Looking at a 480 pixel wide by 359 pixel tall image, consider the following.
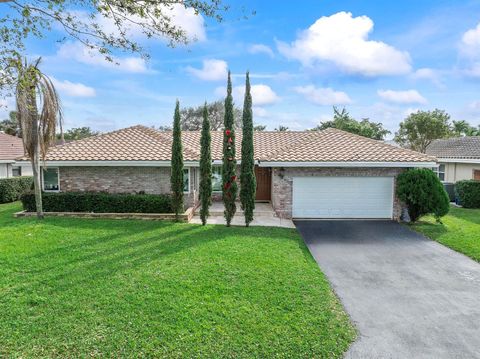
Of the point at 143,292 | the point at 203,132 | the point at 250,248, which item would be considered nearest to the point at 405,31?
the point at 203,132

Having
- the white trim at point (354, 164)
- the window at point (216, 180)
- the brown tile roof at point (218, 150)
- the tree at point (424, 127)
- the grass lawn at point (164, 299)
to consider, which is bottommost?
the grass lawn at point (164, 299)

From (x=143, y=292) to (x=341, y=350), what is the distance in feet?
13.1

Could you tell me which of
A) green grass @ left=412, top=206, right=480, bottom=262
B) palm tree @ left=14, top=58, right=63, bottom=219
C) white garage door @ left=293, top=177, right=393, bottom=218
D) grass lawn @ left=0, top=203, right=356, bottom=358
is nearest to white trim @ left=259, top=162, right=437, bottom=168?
white garage door @ left=293, top=177, right=393, bottom=218

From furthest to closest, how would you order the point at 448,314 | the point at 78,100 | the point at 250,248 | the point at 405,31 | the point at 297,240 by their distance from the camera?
1. the point at 78,100
2. the point at 405,31
3. the point at 297,240
4. the point at 250,248
5. the point at 448,314

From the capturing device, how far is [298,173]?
14.2 metres

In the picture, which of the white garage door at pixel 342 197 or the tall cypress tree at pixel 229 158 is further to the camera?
the white garage door at pixel 342 197

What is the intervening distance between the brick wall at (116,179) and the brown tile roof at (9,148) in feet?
34.5

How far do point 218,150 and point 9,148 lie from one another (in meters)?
17.8

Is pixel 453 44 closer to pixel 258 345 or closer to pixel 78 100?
pixel 258 345

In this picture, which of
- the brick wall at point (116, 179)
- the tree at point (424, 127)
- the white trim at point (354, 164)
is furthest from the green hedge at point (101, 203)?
the tree at point (424, 127)

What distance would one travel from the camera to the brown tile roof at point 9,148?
A: 878 inches

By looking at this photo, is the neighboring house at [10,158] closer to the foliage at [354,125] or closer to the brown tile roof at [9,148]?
the brown tile roof at [9,148]

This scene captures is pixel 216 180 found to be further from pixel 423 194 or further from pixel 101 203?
pixel 423 194

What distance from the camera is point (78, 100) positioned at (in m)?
13.3
